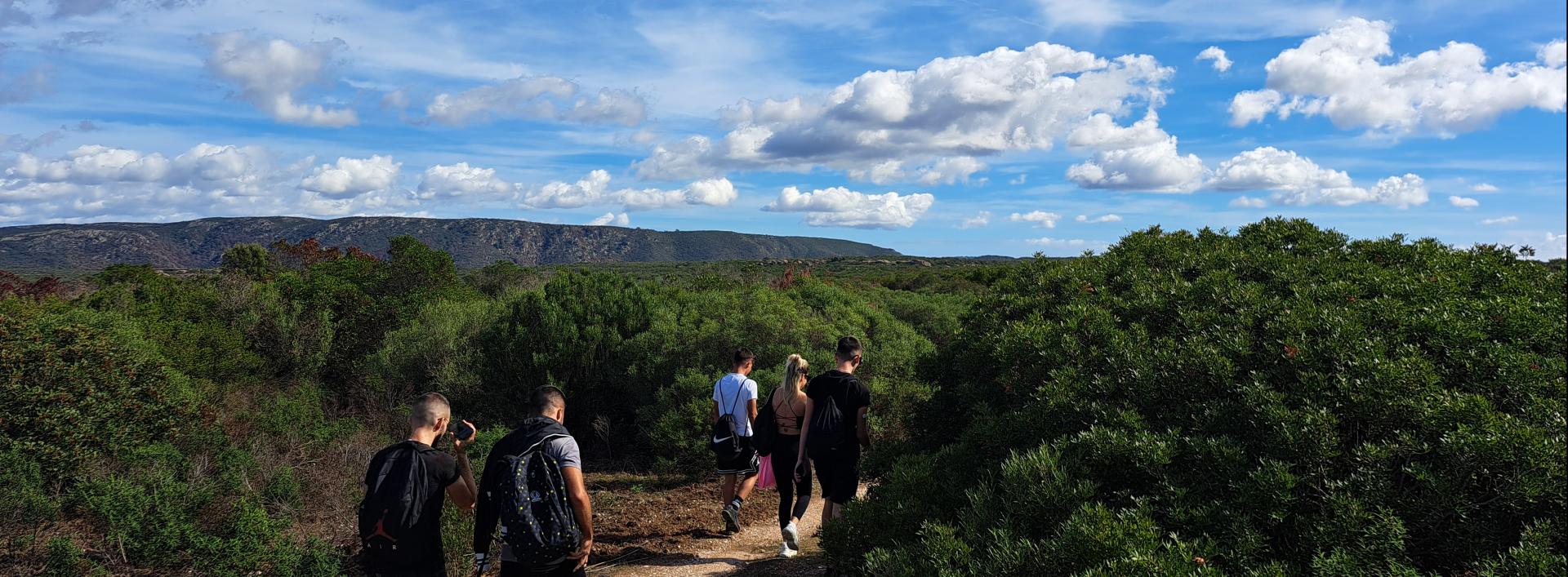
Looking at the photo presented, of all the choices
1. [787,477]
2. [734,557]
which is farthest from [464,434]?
[734,557]

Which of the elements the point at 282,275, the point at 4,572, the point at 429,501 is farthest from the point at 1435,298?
the point at 282,275

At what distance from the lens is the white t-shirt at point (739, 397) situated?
264 inches

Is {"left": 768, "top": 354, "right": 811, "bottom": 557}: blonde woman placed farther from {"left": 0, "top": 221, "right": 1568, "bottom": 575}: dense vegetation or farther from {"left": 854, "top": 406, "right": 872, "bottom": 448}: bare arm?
{"left": 0, "top": 221, "right": 1568, "bottom": 575}: dense vegetation

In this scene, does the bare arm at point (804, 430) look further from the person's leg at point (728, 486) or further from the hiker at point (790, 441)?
the person's leg at point (728, 486)

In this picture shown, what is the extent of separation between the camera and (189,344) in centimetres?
1180

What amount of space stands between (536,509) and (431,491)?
466 millimetres

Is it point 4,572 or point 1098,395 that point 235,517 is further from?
point 1098,395

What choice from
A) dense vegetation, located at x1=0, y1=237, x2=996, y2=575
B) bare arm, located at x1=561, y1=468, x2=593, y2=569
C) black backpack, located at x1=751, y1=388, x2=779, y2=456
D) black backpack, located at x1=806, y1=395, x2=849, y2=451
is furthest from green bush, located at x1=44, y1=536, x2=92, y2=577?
black backpack, located at x1=806, y1=395, x2=849, y2=451

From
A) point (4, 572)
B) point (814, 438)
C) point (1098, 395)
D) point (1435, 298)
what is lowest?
point (4, 572)

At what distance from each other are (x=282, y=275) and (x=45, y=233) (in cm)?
10827

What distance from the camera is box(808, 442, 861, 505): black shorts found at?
5652mm

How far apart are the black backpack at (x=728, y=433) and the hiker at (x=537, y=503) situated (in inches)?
106

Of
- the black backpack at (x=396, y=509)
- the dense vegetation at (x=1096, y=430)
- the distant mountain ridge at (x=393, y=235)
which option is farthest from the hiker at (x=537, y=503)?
the distant mountain ridge at (x=393, y=235)

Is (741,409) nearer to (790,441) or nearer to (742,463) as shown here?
(742,463)
